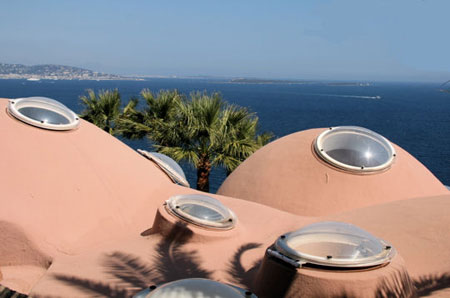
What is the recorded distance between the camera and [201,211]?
7.46 meters

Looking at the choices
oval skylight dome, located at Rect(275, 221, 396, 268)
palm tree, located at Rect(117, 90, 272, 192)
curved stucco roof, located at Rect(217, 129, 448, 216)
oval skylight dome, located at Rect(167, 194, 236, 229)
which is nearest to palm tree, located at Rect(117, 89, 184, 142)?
palm tree, located at Rect(117, 90, 272, 192)

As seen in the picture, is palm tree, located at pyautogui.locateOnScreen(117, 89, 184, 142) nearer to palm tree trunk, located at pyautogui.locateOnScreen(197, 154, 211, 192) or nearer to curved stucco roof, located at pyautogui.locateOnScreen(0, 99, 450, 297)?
palm tree trunk, located at pyautogui.locateOnScreen(197, 154, 211, 192)

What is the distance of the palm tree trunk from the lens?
15.9 meters

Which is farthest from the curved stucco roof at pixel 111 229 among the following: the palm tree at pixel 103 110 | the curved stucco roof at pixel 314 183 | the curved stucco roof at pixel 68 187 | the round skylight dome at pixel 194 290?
the palm tree at pixel 103 110

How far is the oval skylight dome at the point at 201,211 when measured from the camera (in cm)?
722

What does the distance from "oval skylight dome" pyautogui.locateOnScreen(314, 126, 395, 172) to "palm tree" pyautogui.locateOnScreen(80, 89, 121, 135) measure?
33.6 ft

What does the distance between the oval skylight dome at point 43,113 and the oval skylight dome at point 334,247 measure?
16.9 feet

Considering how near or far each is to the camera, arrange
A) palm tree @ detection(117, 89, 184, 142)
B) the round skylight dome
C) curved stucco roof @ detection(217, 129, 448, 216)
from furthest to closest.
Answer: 1. palm tree @ detection(117, 89, 184, 142)
2. curved stucco roof @ detection(217, 129, 448, 216)
3. the round skylight dome

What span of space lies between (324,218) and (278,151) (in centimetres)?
273

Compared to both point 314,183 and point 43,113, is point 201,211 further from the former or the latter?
point 43,113

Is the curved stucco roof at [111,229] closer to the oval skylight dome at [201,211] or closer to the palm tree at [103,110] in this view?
the oval skylight dome at [201,211]

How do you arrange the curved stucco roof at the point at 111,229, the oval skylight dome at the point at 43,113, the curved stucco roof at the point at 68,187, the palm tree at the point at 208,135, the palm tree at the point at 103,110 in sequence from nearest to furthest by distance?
the curved stucco roof at the point at 111,229 < the curved stucco roof at the point at 68,187 < the oval skylight dome at the point at 43,113 < the palm tree at the point at 208,135 < the palm tree at the point at 103,110

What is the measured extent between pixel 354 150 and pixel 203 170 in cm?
713

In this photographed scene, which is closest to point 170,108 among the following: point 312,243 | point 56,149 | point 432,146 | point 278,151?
point 278,151
